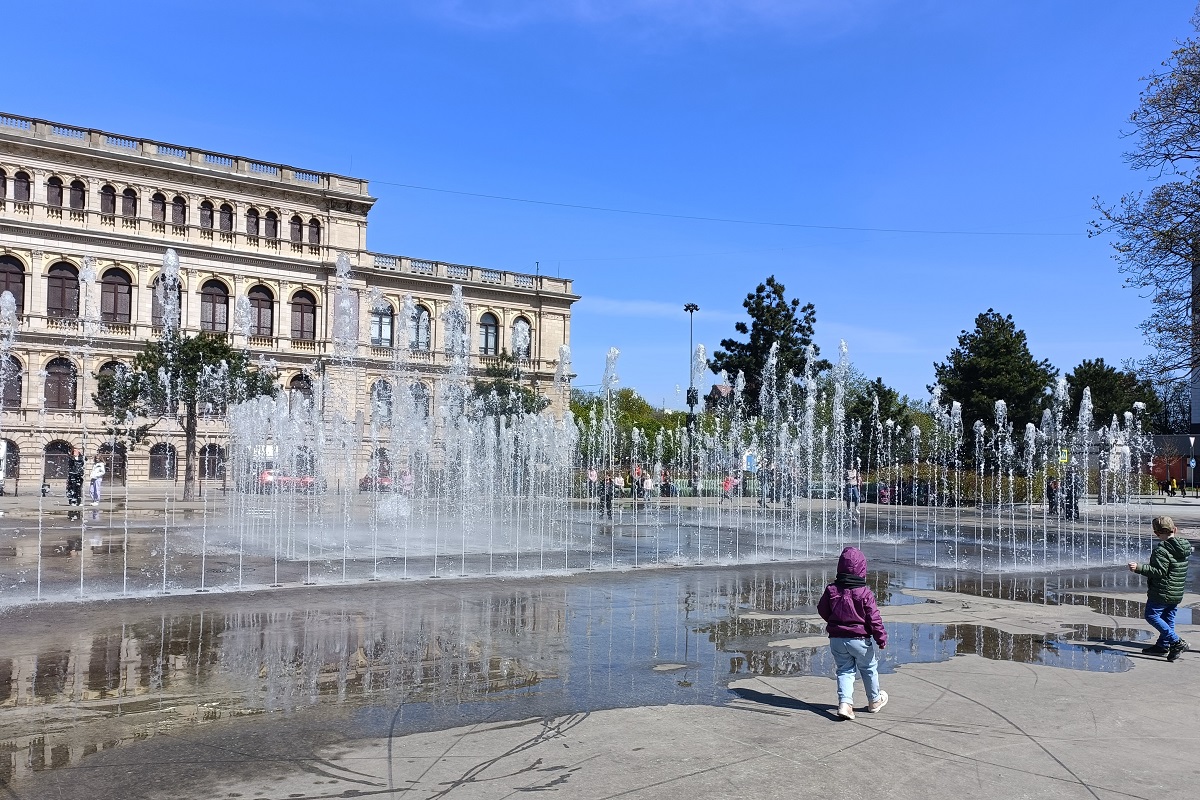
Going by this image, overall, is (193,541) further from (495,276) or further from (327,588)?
(495,276)

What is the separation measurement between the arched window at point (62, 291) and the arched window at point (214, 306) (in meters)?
5.59

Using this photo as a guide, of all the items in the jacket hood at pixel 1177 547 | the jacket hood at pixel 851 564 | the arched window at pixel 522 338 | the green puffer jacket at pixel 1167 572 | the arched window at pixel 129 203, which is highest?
the arched window at pixel 129 203

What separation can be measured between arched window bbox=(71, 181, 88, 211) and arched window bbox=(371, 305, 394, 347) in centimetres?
1516

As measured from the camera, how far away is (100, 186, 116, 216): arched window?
4306 centimetres

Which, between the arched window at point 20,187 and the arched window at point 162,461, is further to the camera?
the arched window at point 162,461

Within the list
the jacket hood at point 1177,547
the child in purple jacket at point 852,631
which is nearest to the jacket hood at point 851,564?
the child in purple jacket at point 852,631

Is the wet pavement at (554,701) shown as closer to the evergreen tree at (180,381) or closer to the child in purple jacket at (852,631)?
the child in purple jacket at (852,631)

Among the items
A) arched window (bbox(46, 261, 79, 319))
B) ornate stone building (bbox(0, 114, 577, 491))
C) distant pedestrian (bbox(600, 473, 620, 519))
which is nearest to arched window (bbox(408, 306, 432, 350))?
ornate stone building (bbox(0, 114, 577, 491))

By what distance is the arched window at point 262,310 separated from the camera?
4769cm

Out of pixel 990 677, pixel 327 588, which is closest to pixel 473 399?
pixel 327 588

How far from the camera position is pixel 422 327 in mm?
53219

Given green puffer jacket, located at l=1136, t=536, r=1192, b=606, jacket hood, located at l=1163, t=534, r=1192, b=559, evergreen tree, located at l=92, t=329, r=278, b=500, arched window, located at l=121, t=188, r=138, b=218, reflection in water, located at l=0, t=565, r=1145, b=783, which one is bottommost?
reflection in water, located at l=0, t=565, r=1145, b=783

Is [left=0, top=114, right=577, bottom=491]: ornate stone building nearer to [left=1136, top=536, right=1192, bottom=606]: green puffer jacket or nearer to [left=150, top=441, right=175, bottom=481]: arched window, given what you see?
[left=150, top=441, right=175, bottom=481]: arched window

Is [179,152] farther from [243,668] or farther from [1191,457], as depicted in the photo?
[1191,457]
